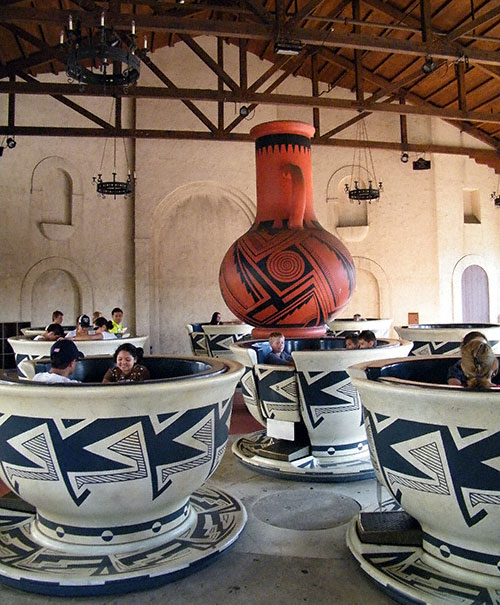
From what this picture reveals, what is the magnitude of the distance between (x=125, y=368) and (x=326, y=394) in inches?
51.4

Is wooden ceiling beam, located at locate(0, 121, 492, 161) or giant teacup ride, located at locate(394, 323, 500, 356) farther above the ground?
wooden ceiling beam, located at locate(0, 121, 492, 161)

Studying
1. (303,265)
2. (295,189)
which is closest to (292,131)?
(295,189)

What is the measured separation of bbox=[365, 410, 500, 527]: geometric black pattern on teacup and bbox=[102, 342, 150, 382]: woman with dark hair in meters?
1.47

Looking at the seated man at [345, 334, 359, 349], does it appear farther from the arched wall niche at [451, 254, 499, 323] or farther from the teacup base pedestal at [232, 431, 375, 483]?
the arched wall niche at [451, 254, 499, 323]

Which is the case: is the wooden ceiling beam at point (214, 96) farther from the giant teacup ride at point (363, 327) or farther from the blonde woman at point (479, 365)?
the blonde woman at point (479, 365)

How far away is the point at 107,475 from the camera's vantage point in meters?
2.12

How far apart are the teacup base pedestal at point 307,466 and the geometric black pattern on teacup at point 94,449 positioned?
1.33m

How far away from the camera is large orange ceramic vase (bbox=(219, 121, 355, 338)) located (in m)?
4.33

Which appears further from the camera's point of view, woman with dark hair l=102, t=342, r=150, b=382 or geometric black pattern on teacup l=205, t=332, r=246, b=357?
geometric black pattern on teacup l=205, t=332, r=246, b=357

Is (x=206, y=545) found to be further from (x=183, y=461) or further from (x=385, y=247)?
(x=385, y=247)

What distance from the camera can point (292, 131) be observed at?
4734mm

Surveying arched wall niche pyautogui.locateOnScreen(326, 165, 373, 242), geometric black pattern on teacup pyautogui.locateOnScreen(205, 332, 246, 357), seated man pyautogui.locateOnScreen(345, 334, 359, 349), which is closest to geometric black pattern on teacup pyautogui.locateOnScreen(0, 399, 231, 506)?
seated man pyautogui.locateOnScreen(345, 334, 359, 349)

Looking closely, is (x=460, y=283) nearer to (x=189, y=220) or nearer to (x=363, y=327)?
(x=189, y=220)

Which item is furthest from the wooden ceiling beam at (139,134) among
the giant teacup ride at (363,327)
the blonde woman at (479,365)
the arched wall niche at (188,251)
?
the blonde woman at (479,365)
